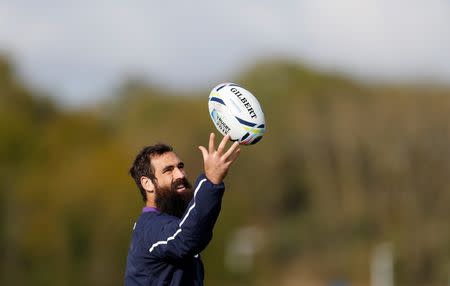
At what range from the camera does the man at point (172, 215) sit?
25.8 ft

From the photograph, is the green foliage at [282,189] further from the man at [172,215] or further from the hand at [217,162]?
the hand at [217,162]

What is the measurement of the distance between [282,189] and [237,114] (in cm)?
5042

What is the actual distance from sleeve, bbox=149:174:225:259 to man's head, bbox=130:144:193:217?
0.47m

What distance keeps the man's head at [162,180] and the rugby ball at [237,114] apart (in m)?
0.49

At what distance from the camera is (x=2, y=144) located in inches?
2137

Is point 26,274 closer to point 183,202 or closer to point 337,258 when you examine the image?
point 337,258

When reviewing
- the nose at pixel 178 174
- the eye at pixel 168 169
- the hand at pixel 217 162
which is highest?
the hand at pixel 217 162

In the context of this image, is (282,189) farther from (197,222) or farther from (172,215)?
(197,222)

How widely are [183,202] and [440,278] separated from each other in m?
44.3

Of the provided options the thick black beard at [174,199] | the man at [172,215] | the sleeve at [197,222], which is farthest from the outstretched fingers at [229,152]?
the thick black beard at [174,199]

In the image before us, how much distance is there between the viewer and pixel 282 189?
58875 mm

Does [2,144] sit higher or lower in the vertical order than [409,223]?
higher

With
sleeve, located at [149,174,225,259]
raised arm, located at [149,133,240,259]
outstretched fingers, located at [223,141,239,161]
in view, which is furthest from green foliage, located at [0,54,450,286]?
outstretched fingers, located at [223,141,239,161]

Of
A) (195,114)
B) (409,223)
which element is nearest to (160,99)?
(195,114)
